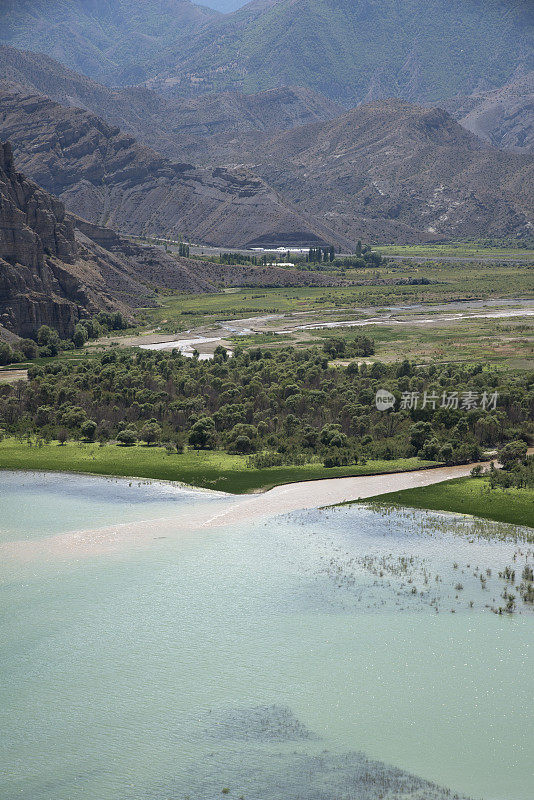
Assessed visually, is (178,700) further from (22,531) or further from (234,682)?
(22,531)

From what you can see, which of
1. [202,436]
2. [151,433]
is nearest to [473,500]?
[202,436]

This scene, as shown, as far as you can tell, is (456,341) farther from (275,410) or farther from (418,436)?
(418,436)

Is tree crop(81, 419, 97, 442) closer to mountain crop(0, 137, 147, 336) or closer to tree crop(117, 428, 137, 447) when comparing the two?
tree crop(117, 428, 137, 447)

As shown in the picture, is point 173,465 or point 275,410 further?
point 275,410

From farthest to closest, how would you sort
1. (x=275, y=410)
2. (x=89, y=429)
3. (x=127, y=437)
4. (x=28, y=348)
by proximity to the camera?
(x=28, y=348) → (x=275, y=410) → (x=89, y=429) → (x=127, y=437)

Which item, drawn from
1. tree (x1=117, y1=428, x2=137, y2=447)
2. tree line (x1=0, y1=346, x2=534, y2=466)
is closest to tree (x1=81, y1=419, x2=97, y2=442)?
tree line (x1=0, y1=346, x2=534, y2=466)

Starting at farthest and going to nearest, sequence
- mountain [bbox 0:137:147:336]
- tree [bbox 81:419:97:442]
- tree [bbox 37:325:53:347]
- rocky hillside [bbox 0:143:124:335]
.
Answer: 1. mountain [bbox 0:137:147:336]
2. rocky hillside [bbox 0:143:124:335]
3. tree [bbox 37:325:53:347]
4. tree [bbox 81:419:97:442]

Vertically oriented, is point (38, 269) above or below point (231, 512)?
above
